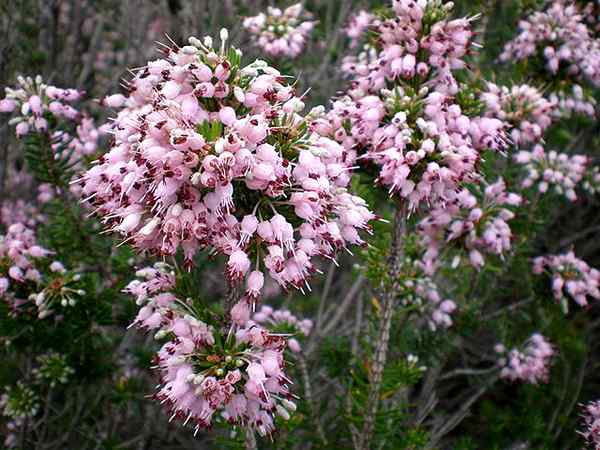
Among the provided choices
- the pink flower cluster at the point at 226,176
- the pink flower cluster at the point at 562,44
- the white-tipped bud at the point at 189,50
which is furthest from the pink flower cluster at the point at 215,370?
the pink flower cluster at the point at 562,44

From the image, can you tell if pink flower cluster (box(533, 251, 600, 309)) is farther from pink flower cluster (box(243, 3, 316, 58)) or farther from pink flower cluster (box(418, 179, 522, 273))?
pink flower cluster (box(243, 3, 316, 58))

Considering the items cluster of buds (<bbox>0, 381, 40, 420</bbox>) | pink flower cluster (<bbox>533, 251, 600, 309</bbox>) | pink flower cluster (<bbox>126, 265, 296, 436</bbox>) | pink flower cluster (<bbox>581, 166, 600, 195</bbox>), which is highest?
pink flower cluster (<bbox>126, 265, 296, 436</bbox>)

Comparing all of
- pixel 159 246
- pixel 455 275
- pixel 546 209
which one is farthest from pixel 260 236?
pixel 546 209

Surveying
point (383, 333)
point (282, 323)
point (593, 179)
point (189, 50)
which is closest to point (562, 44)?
point (593, 179)

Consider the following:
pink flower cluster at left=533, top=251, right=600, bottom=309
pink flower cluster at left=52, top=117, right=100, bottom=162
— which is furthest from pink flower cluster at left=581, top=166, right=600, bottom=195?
pink flower cluster at left=52, top=117, right=100, bottom=162

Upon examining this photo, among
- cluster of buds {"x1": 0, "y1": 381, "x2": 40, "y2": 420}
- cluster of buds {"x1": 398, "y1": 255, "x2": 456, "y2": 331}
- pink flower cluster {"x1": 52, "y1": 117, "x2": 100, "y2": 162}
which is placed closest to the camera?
pink flower cluster {"x1": 52, "y1": 117, "x2": 100, "y2": 162}

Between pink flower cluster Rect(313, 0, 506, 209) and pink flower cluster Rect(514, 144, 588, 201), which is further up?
pink flower cluster Rect(313, 0, 506, 209)

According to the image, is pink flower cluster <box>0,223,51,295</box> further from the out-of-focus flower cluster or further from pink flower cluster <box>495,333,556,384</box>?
pink flower cluster <box>495,333,556,384</box>

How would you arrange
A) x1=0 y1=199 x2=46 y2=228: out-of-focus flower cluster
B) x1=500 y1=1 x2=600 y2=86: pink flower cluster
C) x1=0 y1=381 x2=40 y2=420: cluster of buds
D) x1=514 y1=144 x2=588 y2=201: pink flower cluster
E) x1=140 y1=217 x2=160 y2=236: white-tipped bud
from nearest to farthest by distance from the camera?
x1=140 y1=217 x2=160 y2=236: white-tipped bud
x1=0 y1=381 x2=40 y2=420: cluster of buds
x1=500 y1=1 x2=600 y2=86: pink flower cluster
x1=514 y1=144 x2=588 y2=201: pink flower cluster
x1=0 y1=199 x2=46 y2=228: out-of-focus flower cluster

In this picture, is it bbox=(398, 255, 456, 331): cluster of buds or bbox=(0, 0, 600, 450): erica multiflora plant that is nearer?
bbox=(0, 0, 600, 450): erica multiflora plant
